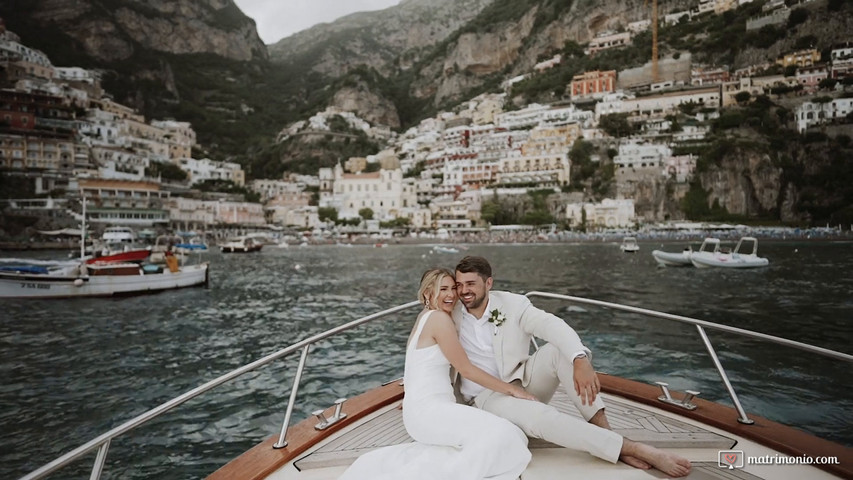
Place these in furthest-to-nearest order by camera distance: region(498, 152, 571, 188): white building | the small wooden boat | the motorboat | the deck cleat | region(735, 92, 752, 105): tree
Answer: region(735, 92, 752, 105): tree, region(498, 152, 571, 188): white building, the motorboat, the small wooden boat, the deck cleat

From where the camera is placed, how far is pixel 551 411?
83.1 inches

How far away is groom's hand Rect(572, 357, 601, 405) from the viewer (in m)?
2.09

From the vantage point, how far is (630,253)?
39.8 meters

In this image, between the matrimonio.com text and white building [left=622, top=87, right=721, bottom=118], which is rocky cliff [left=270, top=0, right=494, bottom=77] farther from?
the matrimonio.com text

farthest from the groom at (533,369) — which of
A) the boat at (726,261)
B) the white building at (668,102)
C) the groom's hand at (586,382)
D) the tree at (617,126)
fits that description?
the white building at (668,102)

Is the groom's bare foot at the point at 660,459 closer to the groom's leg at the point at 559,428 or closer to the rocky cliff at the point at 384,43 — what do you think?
the groom's leg at the point at 559,428

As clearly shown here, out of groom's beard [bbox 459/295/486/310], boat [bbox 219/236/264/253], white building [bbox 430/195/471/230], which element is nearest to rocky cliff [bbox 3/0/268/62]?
boat [bbox 219/236/264/253]

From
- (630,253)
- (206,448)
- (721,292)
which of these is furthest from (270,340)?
(630,253)

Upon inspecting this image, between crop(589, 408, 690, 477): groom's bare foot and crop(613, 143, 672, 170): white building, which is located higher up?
crop(613, 143, 672, 170): white building

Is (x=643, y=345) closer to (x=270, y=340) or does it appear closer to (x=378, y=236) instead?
(x=270, y=340)

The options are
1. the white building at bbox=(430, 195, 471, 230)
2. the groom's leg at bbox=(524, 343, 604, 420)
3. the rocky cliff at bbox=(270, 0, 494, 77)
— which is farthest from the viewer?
the rocky cliff at bbox=(270, 0, 494, 77)

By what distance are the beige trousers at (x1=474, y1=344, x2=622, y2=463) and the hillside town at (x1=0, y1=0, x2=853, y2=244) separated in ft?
209

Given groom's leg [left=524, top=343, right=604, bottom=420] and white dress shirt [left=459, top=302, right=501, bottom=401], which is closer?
groom's leg [left=524, top=343, right=604, bottom=420]

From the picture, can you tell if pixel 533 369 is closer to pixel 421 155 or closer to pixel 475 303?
pixel 475 303
